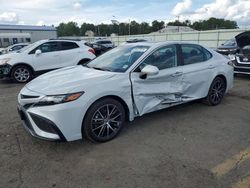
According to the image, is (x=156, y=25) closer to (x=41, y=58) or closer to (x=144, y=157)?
(x=41, y=58)

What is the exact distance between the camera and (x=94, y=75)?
3758mm

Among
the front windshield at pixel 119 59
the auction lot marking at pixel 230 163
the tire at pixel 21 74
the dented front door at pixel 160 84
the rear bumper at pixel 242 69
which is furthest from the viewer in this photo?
the tire at pixel 21 74

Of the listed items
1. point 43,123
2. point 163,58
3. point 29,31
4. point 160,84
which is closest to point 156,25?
point 29,31

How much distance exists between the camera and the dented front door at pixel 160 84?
395 centimetres

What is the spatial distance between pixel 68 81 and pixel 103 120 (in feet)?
2.56

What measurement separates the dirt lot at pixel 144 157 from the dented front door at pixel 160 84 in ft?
1.41

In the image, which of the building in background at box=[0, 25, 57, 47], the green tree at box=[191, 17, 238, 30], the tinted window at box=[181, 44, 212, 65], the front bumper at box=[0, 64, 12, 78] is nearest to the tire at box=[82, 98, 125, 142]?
the tinted window at box=[181, 44, 212, 65]

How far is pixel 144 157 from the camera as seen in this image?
3.29 metres

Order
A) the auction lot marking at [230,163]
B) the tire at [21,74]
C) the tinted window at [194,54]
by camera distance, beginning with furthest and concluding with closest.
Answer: the tire at [21,74] < the tinted window at [194,54] < the auction lot marking at [230,163]

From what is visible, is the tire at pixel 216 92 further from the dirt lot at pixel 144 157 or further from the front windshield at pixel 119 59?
the front windshield at pixel 119 59

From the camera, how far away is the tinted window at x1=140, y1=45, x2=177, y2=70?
13.8ft

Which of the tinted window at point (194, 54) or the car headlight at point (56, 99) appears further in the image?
the tinted window at point (194, 54)

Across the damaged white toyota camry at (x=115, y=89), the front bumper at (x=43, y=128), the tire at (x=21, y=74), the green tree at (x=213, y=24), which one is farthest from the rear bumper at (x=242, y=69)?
the green tree at (x=213, y=24)

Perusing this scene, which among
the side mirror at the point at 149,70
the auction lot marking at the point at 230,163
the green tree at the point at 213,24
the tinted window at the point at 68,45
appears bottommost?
the auction lot marking at the point at 230,163
